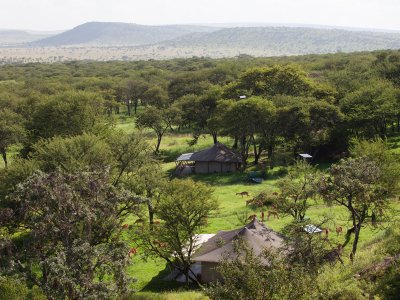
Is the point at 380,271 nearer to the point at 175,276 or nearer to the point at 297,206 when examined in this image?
the point at 297,206

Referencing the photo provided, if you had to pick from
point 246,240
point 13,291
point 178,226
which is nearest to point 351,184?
point 246,240

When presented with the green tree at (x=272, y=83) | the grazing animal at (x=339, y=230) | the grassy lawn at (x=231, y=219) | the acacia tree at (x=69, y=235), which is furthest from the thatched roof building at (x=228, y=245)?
the green tree at (x=272, y=83)

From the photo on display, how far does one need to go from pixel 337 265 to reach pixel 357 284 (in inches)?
190

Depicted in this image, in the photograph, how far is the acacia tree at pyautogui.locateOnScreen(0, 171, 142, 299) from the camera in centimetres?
1727

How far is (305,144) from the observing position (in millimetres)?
55281

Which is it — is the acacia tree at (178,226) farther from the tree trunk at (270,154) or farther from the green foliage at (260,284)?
the tree trunk at (270,154)

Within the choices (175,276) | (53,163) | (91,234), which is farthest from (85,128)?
(91,234)

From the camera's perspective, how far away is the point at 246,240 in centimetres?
2620

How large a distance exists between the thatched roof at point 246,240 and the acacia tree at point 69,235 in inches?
330

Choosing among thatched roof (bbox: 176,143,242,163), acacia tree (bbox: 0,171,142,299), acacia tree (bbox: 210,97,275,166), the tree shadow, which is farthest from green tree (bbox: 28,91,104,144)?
acacia tree (bbox: 0,171,142,299)

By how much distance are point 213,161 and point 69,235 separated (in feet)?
124

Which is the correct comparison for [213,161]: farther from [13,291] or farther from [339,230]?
[13,291]

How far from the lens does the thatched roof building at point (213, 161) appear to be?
55906 mm

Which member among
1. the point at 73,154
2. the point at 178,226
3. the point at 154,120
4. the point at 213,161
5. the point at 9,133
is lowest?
the point at 213,161
